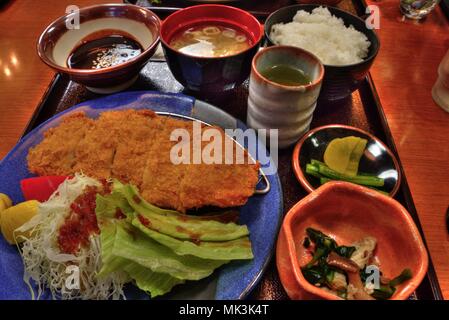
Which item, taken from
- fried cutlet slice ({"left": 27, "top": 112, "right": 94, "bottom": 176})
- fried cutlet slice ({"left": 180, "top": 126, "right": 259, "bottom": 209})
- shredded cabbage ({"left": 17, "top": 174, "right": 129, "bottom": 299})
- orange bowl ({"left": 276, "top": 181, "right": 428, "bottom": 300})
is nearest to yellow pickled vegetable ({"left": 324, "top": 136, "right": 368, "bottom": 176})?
orange bowl ({"left": 276, "top": 181, "right": 428, "bottom": 300})

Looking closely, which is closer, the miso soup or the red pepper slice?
the red pepper slice

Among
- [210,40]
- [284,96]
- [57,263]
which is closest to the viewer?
[57,263]

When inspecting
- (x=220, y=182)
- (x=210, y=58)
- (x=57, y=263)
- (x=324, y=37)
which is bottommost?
(x=57, y=263)

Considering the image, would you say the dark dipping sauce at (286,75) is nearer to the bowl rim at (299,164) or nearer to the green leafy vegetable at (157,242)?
the bowl rim at (299,164)

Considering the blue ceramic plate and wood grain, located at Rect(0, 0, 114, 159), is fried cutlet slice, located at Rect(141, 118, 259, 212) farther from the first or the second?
wood grain, located at Rect(0, 0, 114, 159)

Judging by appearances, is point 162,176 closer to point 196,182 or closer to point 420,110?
point 196,182

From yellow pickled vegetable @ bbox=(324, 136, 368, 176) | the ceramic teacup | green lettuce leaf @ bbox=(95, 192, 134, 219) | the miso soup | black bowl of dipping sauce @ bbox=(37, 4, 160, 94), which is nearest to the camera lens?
green lettuce leaf @ bbox=(95, 192, 134, 219)

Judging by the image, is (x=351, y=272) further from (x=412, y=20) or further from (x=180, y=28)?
(x=412, y=20)

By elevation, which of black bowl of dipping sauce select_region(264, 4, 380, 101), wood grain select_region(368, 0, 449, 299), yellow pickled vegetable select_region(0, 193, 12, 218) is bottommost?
wood grain select_region(368, 0, 449, 299)

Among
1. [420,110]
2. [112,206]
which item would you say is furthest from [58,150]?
[420,110]
